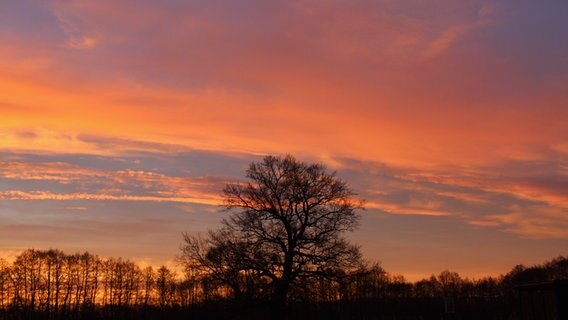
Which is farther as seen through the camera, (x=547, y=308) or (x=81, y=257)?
(x=81, y=257)

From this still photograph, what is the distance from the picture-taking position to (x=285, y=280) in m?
44.7

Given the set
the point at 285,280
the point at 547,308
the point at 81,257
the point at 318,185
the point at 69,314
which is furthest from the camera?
the point at 81,257

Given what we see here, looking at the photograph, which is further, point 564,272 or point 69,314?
point 564,272

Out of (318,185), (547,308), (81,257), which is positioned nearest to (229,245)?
(318,185)

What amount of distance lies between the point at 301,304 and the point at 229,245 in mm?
6479

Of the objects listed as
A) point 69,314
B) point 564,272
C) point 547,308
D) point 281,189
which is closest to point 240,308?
point 281,189

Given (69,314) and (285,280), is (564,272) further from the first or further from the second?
(285,280)

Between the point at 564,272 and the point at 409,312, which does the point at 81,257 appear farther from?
the point at 564,272

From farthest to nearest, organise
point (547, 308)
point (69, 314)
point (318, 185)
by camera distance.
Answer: point (69, 314)
point (318, 185)
point (547, 308)

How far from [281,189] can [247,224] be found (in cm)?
353

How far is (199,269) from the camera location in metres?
46.8

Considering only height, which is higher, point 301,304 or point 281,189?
point 281,189

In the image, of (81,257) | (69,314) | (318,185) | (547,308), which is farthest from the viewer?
(81,257)

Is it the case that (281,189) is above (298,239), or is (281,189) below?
above
